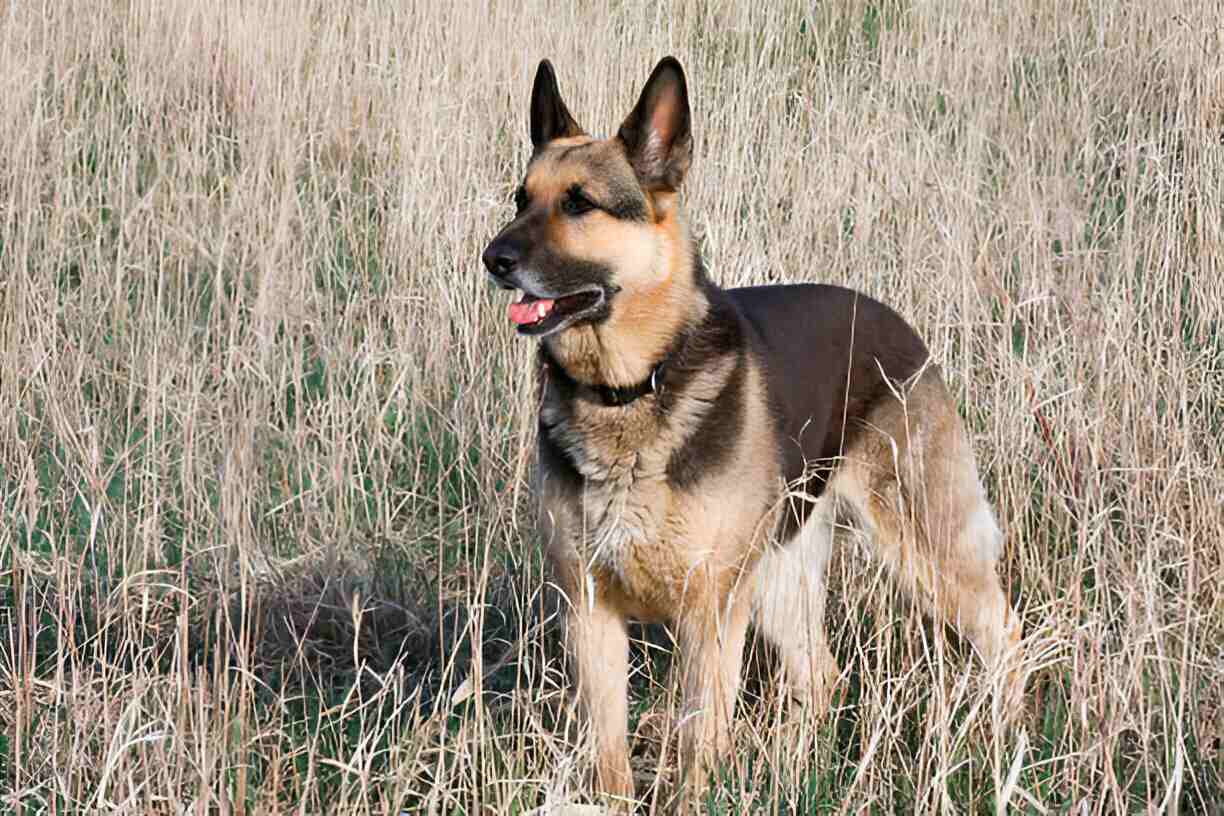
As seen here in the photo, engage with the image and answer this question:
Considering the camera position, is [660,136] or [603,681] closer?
[603,681]

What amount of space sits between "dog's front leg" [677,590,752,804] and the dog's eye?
3.08 ft

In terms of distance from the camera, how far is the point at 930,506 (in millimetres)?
3445

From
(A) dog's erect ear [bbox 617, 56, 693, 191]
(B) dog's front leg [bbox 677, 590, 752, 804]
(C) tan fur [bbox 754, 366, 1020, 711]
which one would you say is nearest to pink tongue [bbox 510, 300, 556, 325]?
(A) dog's erect ear [bbox 617, 56, 693, 191]

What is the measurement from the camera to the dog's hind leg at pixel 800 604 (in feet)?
10.1

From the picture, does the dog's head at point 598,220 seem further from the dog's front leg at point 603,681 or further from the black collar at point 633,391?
the dog's front leg at point 603,681

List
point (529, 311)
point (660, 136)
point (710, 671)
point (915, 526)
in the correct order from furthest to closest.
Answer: point (915, 526) → point (660, 136) → point (529, 311) → point (710, 671)

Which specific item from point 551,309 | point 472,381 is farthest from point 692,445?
point 472,381

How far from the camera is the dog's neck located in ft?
10.00

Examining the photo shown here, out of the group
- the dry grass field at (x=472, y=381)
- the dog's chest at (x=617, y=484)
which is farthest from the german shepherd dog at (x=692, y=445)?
the dry grass field at (x=472, y=381)

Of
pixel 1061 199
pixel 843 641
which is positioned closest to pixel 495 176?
pixel 1061 199

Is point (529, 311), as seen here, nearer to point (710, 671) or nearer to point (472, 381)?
point (710, 671)

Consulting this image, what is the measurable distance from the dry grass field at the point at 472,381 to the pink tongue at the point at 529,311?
0.49 m

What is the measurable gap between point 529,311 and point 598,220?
0.28 metres

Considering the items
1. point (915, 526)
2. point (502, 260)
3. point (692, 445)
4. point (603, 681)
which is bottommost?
point (603, 681)
